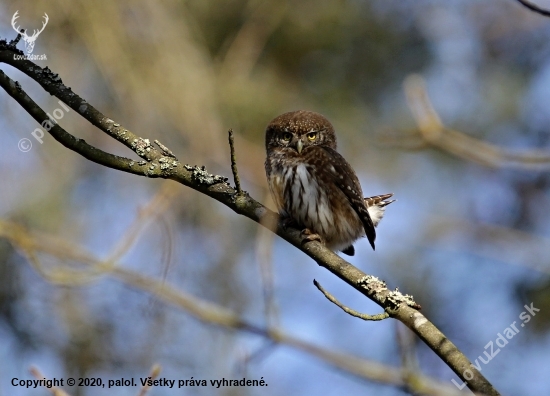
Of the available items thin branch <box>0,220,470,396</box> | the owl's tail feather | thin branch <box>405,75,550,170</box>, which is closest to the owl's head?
the owl's tail feather

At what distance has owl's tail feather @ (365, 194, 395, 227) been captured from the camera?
6.35 metres

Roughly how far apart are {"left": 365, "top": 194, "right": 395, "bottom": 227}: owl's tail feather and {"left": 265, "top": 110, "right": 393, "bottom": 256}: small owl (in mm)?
511

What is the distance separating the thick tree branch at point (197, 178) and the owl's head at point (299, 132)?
187 centimetres

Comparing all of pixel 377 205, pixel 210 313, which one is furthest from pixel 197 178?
pixel 377 205

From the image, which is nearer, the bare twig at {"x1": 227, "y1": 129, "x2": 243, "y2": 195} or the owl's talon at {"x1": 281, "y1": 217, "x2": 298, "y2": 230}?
the bare twig at {"x1": 227, "y1": 129, "x2": 243, "y2": 195}

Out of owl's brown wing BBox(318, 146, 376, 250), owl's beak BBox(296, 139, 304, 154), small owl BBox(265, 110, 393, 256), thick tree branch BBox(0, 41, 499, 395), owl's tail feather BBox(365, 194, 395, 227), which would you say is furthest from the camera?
owl's tail feather BBox(365, 194, 395, 227)

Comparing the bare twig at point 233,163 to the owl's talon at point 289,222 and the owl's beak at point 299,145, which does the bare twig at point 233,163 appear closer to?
the owl's talon at point 289,222

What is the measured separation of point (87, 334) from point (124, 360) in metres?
0.74

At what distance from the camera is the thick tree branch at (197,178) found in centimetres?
329

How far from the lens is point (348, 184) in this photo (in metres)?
5.42

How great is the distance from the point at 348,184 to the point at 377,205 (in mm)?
1130

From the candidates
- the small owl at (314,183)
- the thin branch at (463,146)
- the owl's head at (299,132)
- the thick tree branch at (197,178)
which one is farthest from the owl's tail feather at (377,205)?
the thick tree branch at (197,178)

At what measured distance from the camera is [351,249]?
19.7 ft

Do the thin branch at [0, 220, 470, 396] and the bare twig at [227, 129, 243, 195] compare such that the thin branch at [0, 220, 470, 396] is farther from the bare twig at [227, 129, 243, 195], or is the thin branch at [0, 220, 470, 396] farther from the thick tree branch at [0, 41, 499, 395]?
the bare twig at [227, 129, 243, 195]
